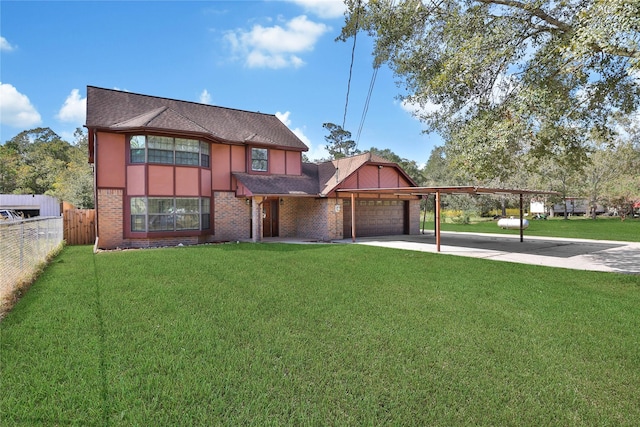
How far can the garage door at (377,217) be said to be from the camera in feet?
A: 60.0

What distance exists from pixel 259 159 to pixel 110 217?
23.2 ft

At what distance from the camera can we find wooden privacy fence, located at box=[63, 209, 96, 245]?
50.6 feet

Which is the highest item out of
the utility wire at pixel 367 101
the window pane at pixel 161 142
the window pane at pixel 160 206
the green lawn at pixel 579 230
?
the utility wire at pixel 367 101

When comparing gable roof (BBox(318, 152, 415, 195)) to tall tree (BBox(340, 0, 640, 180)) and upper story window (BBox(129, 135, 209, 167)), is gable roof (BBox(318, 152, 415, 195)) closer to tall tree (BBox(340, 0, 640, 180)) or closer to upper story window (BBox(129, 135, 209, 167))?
tall tree (BBox(340, 0, 640, 180))

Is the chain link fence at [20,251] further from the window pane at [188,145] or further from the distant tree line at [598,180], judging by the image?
the distant tree line at [598,180]

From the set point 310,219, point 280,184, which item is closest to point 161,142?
point 280,184

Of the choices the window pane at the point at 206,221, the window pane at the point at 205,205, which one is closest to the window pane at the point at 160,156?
the window pane at the point at 205,205

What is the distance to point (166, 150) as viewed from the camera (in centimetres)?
1411

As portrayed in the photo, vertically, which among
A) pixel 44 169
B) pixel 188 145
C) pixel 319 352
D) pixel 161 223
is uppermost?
pixel 44 169

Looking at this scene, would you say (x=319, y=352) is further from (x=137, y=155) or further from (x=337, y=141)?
(x=337, y=141)

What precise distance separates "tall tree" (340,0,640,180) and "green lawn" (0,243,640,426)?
4.43 m

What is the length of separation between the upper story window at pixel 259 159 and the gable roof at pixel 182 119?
1.66ft

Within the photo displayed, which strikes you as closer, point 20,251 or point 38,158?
point 20,251

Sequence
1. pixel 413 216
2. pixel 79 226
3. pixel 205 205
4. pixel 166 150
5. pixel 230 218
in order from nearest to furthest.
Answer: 1. pixel 166 150
2. pixel 205 205
3. pixel 79 226
4. pixel 230 218
5. pixel 413 216
